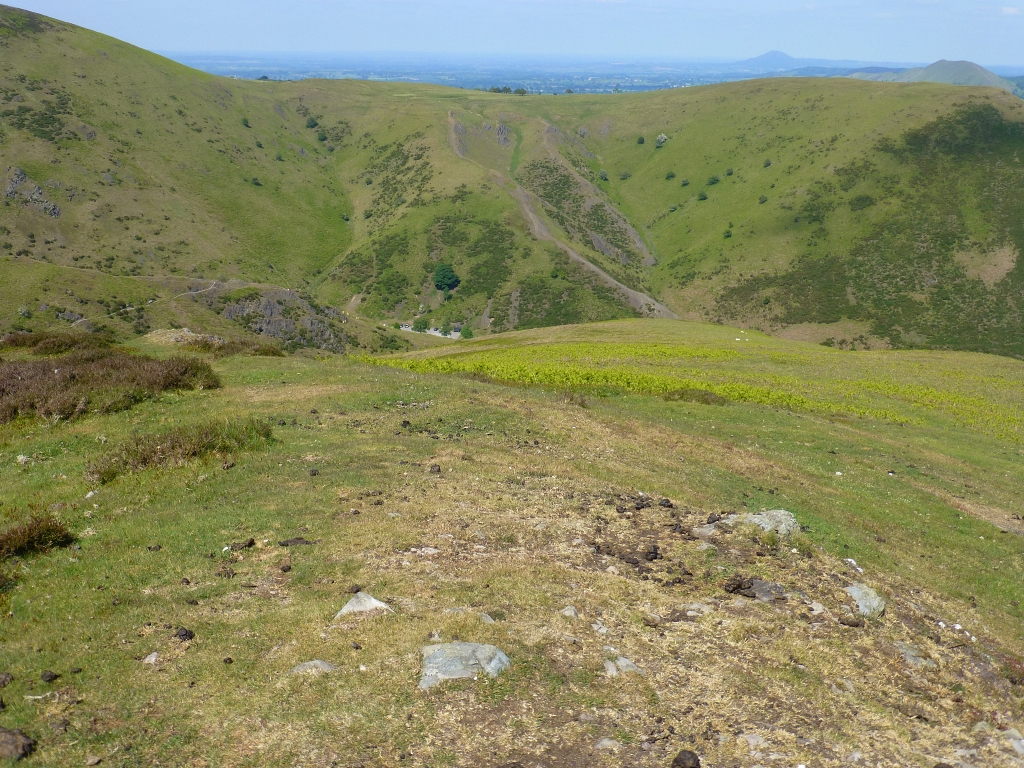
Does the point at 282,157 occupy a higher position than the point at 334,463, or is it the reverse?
the point at 282,157

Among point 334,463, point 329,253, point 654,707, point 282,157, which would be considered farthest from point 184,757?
point 282,157

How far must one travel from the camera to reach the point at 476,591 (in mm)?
11906

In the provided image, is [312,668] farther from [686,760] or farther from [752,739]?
[752,739]

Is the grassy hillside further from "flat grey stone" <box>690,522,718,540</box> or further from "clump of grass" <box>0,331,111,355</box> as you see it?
"clump of grass" <box>0,331,111,355</box>

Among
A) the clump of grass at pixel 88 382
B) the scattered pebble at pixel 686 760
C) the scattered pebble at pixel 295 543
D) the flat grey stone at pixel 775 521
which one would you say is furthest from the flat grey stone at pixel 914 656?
the clump of grass at pixel 88 382

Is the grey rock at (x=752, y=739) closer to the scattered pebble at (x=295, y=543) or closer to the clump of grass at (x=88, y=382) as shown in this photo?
the scattered pebble at (x=295, y=543)

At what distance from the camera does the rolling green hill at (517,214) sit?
126 m

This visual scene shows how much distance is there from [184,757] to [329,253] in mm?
159252

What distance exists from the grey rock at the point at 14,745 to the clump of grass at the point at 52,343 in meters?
30.6

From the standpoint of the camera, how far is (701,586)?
13273 mm

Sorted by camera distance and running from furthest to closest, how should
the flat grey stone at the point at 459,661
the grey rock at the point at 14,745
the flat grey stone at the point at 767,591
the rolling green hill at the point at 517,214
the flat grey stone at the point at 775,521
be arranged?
1. the rolling green hill at the point at 517,214
2. the flat grey stone at the point at 775,521
3. the flat grey stone at the point at 767,591
4. the flat grey stone at the point at 459,661
5. the grey rock at the point at 14,745

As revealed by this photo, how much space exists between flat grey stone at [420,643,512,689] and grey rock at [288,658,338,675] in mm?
1466

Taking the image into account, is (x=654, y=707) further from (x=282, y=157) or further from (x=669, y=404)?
(x=282, y=157)

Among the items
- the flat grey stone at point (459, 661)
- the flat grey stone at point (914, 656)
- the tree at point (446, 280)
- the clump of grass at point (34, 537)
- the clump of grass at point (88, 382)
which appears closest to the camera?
the flat grey stone at point (459, 661)
